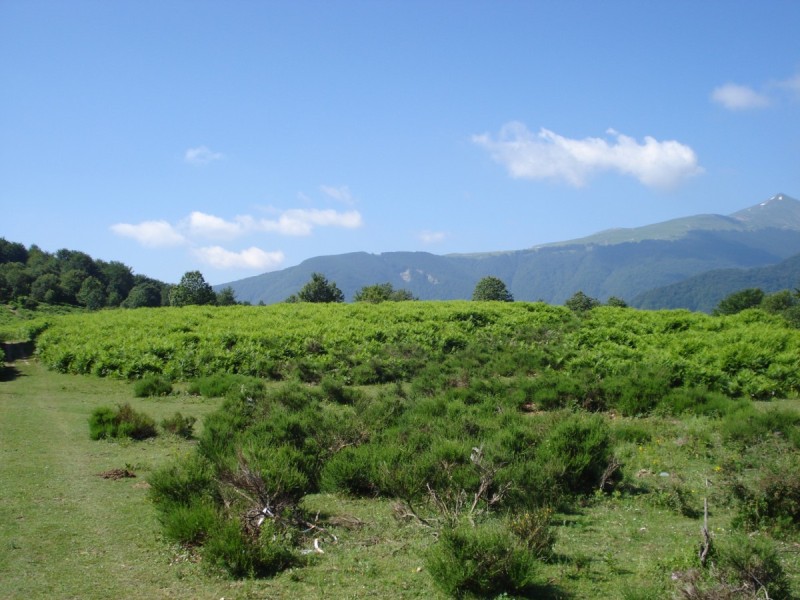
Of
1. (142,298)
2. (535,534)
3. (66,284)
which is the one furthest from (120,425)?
(66,284)

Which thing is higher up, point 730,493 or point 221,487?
point 221,487

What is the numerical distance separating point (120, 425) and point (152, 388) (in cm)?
553

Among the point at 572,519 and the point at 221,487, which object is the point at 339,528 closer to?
the point at 221,487

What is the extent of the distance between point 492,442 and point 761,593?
3.69m

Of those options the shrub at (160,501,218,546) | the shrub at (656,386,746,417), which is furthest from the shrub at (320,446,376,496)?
the shrub at (656,386,746,417)

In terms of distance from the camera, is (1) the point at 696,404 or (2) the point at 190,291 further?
(2) the point at 190,291

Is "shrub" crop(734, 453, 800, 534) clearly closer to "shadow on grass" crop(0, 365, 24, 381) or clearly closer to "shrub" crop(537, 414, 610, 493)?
"shrub" crop(537, 414, 610, 493)

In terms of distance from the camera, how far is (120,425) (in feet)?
33.8

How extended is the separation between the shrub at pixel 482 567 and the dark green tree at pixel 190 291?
34.6m

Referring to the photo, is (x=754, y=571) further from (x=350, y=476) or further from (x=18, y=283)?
(x=18, y=283)

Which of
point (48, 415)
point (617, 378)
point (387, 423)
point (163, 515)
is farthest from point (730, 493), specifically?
point (48, 415)

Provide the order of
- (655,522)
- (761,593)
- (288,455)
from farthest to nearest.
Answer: (288,455)
(655,522)
(761,593)

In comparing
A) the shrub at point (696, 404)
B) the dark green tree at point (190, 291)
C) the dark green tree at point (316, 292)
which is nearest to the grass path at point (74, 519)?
the shrub at point (696, 404)

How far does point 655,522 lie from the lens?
6.39 meters
